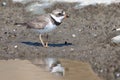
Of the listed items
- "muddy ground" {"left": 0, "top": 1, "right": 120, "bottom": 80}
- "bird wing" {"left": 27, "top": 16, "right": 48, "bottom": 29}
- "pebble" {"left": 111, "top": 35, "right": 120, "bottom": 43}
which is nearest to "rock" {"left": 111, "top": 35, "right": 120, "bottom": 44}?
"pebble" {"left": 111, "top": 35, "right": 120, "bottom": 43}

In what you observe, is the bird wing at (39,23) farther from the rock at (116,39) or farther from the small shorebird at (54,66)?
the rock at (116,39)

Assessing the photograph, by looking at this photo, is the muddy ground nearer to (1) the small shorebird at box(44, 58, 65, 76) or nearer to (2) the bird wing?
(1) the small shorebird at box(44, 58, 65, 76)

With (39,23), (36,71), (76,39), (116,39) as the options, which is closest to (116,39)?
(116,39)

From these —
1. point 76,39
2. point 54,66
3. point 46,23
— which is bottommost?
point 76,39

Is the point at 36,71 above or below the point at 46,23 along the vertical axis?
below

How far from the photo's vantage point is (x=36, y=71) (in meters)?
10.6

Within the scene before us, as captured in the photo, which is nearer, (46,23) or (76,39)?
(46,23)

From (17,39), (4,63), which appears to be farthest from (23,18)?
(4,63)

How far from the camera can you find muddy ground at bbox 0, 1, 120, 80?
11023 mm

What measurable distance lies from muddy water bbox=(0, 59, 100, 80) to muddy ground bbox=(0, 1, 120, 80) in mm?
233

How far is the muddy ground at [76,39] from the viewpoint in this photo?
11.0m

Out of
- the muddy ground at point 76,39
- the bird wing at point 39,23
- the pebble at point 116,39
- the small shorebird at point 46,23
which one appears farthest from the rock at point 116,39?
the bird wing at point 39,23

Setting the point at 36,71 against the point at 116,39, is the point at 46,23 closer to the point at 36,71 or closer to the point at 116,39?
the point at 116,39

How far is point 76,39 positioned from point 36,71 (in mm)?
3164
